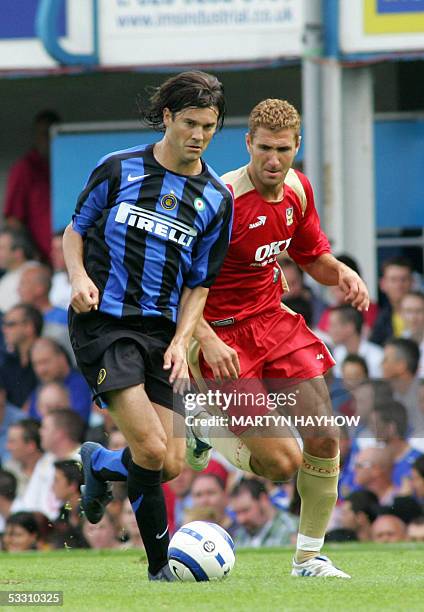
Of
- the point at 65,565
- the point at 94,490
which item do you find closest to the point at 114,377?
the point at 94,490

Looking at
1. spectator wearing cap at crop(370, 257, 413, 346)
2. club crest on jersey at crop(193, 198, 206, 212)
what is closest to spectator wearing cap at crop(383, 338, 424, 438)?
spectator wearing cap at crop(370, 257, 413, 346)

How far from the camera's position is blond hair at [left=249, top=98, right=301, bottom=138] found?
23.3 feet

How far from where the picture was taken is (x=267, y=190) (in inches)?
292

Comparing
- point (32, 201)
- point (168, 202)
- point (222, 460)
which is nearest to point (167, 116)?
point (168, 202)

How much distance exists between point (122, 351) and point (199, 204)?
781 mm

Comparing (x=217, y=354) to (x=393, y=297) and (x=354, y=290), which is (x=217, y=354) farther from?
(x=393, y=297)

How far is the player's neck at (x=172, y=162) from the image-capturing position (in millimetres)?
6938

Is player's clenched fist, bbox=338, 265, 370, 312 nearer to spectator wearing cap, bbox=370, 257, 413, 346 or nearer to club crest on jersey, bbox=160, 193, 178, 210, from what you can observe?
club crest on jersey, bbox=160, 193, 178, 210

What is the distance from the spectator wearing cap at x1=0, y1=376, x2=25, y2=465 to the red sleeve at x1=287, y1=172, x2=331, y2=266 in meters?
3.69

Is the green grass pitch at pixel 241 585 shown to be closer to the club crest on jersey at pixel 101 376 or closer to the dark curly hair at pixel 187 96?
the club crest on jersey at pixel 101 376

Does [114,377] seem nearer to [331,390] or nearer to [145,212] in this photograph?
[145,212]

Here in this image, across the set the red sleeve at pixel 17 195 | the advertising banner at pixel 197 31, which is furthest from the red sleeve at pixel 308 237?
the red sleeve at pixel 17 195

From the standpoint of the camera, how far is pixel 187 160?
6871 mm

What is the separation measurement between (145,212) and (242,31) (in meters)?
5.23
